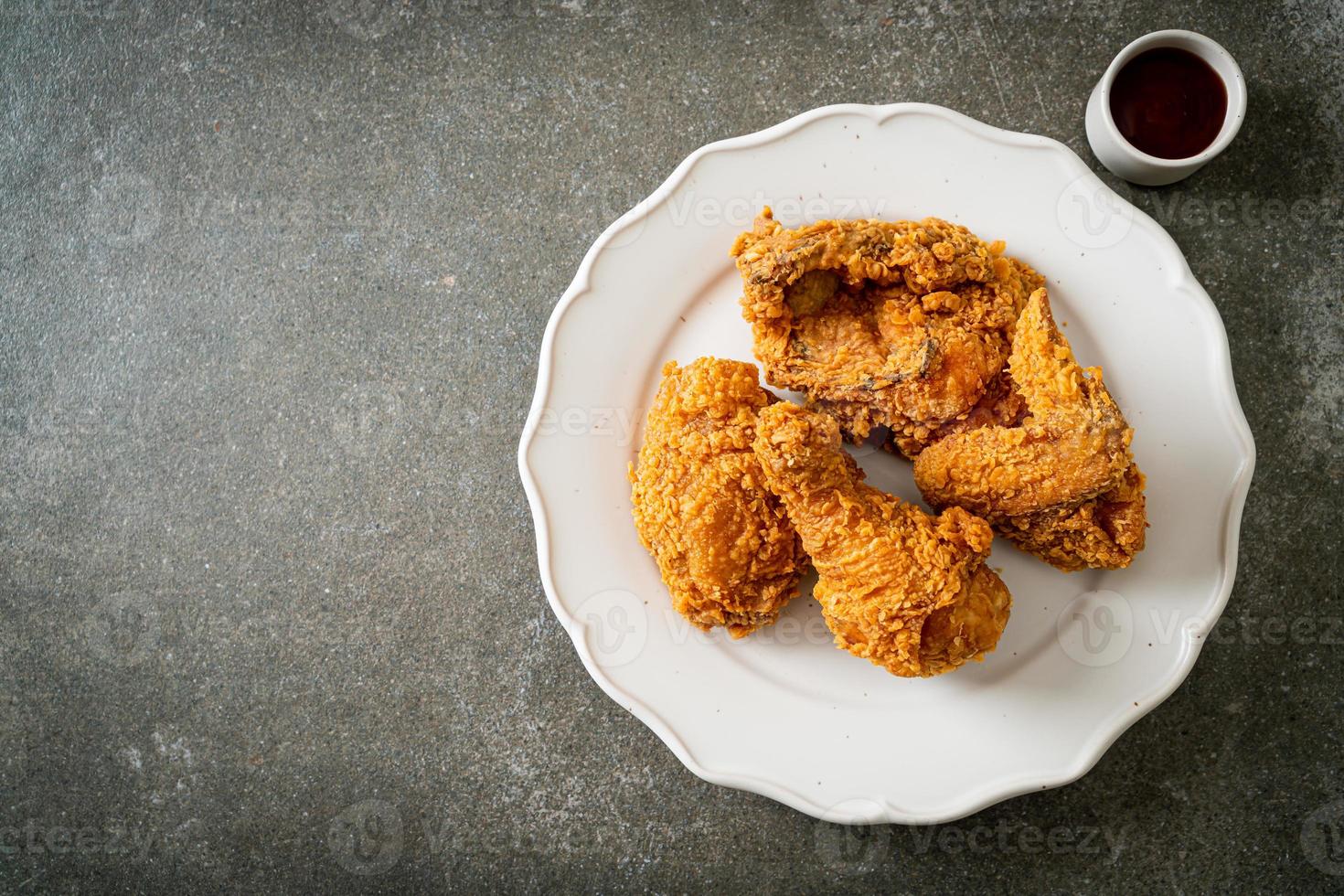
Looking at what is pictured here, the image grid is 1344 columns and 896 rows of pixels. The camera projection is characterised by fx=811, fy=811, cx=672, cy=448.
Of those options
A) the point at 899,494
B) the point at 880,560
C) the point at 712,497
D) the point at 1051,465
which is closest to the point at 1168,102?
the point at 1051,465

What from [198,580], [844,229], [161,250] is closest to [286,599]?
[198,580]

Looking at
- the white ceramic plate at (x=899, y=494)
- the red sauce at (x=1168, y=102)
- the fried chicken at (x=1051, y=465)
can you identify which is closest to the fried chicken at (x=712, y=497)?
the white ceramic plate at (x=899, y=494)

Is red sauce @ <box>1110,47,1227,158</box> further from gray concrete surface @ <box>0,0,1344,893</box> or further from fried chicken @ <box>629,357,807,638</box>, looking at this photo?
fried chicken @ <box>629,357,807,638</box>

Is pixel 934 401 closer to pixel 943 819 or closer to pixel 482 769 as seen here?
pixel 943 819

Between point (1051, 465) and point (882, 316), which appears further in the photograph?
point (882, 316)

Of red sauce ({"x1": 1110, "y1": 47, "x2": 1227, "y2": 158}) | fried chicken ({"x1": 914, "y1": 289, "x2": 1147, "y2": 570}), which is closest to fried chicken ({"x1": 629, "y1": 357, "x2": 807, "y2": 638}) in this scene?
fried chicken ({"x1": 914, "y1": 289, "x2": 1147, "y2": 570})

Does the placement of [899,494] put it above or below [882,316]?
below

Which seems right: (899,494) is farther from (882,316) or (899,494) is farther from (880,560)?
(882,316)
